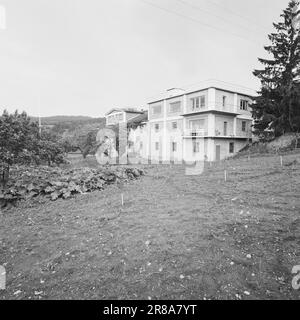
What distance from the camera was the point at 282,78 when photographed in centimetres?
2158

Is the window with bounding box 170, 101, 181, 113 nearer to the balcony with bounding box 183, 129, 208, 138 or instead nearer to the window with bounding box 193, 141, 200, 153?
the balcony with bounding box 183, 129, 208, 138

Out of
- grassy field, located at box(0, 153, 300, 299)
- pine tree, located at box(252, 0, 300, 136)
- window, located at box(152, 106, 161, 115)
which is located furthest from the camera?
window, located at box(152, 106, 161, 115)

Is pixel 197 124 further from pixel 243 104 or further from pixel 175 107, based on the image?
pixel 243 104

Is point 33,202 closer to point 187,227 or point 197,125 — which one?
point 187,227

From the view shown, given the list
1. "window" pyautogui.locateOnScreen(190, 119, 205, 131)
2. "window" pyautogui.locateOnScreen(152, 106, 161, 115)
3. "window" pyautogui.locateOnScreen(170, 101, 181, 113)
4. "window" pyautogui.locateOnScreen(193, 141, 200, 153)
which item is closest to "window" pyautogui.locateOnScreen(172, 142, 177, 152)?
"window" pyautogui.locateOnScreen(193, 141, 200, 153)

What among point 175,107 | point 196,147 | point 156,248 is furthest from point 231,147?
point 156,248

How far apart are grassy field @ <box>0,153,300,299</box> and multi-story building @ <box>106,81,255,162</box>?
18072mm

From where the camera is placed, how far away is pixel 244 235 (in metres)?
4.88

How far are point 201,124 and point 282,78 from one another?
31.6ft

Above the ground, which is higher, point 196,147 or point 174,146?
point 174,146

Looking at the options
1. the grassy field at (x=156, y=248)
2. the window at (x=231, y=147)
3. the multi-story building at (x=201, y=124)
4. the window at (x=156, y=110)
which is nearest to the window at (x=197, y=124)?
the multi-story building at (x=201, y=124)

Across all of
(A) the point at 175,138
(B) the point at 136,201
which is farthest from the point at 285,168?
(A) the point at 175,138

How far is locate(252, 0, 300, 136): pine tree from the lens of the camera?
20956 mm

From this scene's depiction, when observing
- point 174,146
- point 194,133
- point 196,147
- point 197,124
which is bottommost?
point 196,147
